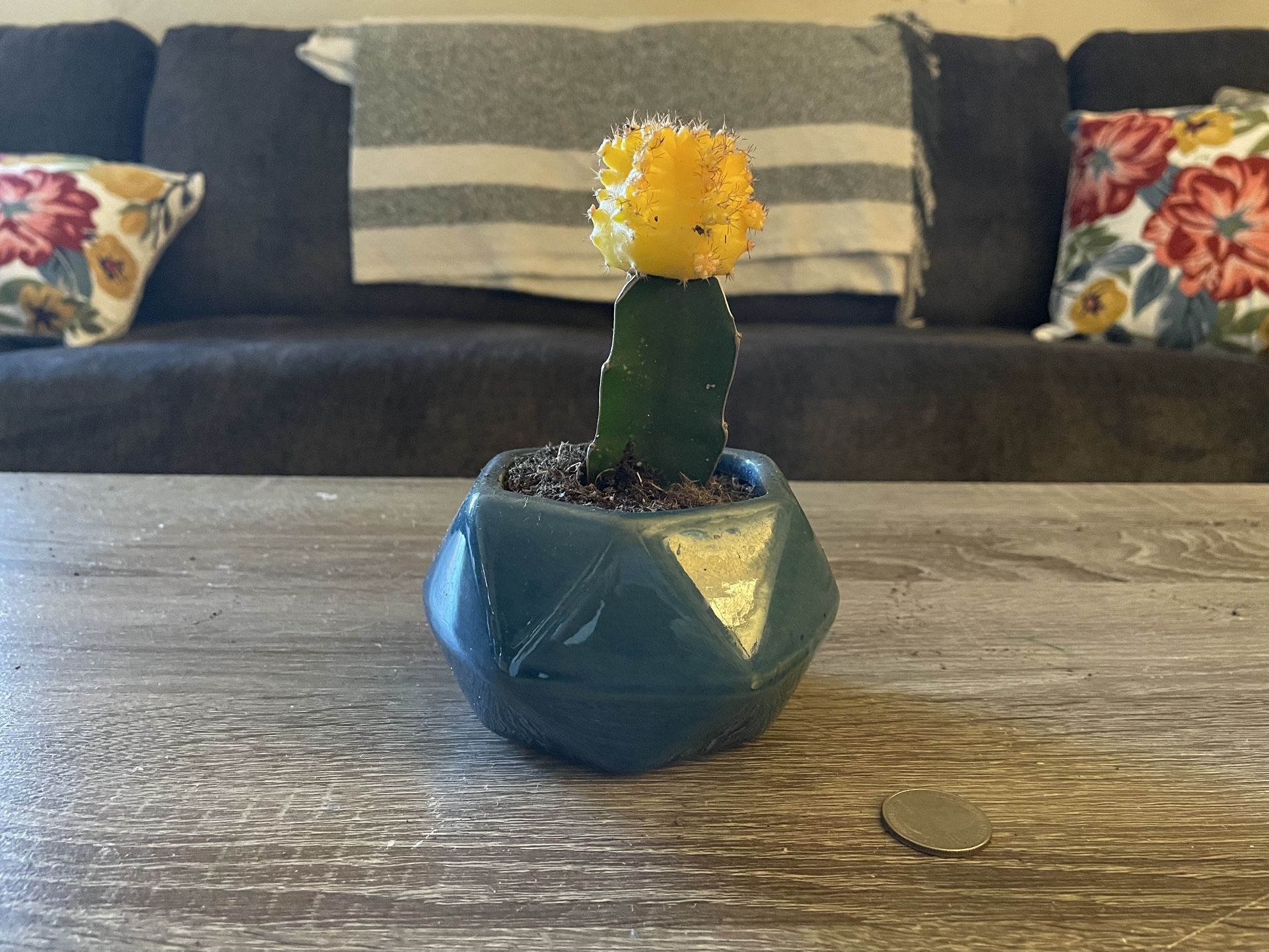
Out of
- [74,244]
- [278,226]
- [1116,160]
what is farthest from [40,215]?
[1116,160]

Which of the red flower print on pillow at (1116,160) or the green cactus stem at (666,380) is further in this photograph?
the red flower print on pillow at (1116,160)

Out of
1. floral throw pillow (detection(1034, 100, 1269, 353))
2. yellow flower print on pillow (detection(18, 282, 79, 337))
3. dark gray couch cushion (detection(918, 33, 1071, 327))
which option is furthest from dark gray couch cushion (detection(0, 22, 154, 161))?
floral throw pillow (detection(1034, 100, 1269, 353))

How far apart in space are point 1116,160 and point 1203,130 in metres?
0.13

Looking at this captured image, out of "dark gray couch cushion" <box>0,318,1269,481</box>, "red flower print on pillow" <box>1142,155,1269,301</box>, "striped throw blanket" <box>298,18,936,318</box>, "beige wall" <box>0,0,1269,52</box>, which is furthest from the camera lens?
"beige wall" <box>0,0,1269,52</box>

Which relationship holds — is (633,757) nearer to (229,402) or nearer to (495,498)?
(495,498)

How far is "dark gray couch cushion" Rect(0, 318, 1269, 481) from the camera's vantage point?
4.19 ft

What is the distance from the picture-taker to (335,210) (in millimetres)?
1760

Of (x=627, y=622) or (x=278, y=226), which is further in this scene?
(x=278, y=226)

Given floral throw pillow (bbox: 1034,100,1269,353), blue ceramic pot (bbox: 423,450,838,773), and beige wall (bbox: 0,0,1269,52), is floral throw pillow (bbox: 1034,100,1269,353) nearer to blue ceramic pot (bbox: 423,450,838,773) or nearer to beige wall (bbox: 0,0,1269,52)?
beige wall (bbox: 0,0,1269,52)

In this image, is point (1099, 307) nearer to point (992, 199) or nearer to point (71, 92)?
point (992, 199)

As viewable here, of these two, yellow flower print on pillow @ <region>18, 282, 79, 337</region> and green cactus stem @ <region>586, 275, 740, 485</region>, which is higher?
green cactus stem @ <region>586, 275, 740, 485</region>

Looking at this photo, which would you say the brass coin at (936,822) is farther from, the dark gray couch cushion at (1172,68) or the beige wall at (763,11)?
the beige wall at (763,11)

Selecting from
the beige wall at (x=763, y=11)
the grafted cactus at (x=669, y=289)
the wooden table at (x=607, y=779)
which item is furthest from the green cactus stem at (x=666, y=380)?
the beige wall at (x=763, y=11)

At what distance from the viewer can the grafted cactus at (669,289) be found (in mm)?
383
